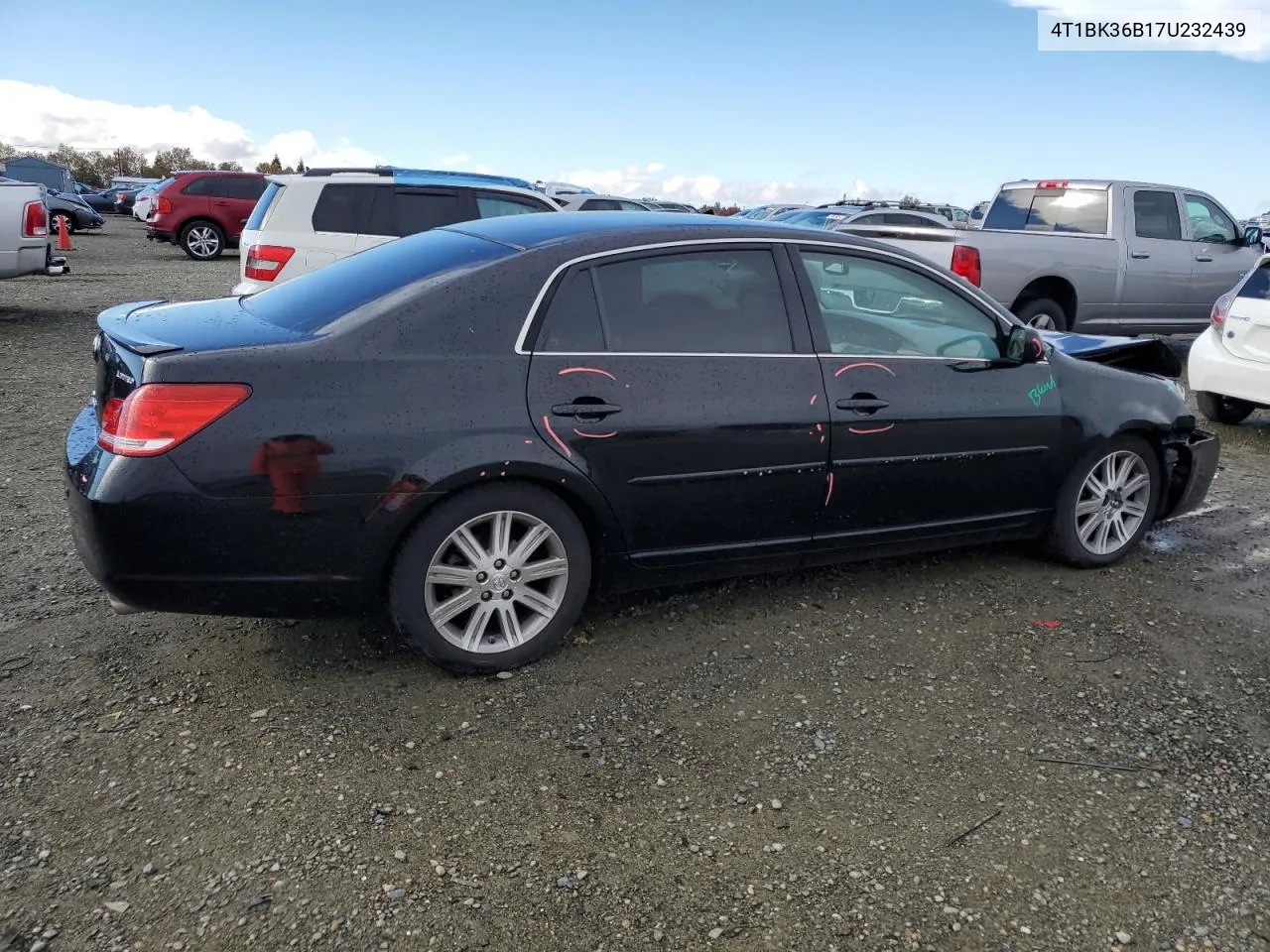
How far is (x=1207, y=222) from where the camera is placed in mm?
11133

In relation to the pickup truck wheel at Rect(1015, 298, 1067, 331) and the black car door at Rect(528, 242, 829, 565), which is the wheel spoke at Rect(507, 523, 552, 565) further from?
the pickup truck wheel at Rect(1015, 298, 1067, 331)

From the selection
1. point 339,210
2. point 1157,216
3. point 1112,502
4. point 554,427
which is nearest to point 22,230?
point 339,210

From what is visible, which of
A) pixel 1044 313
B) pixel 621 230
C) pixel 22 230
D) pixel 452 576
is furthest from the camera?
pixel 22 230

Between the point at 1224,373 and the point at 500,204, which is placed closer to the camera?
the point at 1224,373

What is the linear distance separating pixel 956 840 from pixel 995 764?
1.45 ft

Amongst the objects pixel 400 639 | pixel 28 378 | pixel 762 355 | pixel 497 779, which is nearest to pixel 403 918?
pixel 497 779

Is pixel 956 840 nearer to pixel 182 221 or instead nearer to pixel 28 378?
pixel 28 378

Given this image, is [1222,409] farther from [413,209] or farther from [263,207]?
[263,207]

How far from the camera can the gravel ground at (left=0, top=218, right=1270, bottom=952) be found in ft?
8.08

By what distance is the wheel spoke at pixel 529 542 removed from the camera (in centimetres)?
350

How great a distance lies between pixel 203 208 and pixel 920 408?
20419 millimetres

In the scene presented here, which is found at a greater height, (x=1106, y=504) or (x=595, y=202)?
(x=595, y=202)

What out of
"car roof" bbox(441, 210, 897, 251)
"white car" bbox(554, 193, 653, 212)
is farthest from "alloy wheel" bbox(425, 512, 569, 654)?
"white car" bbox(554, 193, 653, 212)

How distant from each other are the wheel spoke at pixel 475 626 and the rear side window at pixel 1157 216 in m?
9.40
